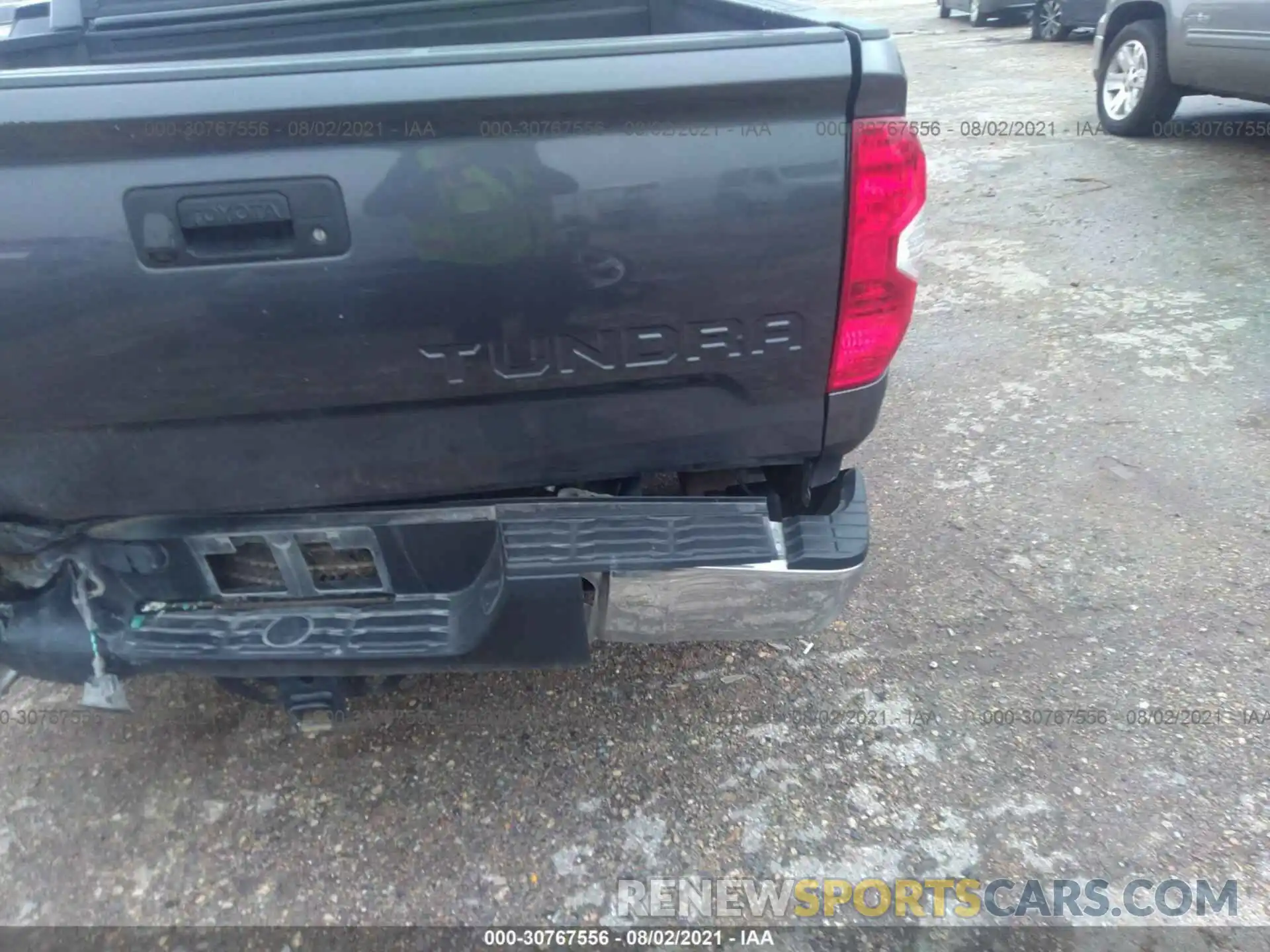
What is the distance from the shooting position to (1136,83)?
23.4ft

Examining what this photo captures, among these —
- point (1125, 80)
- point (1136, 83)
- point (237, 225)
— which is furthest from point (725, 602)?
point (1125, 80)

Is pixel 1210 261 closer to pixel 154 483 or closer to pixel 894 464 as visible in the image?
pixel 894 464

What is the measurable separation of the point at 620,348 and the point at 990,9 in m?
16.2

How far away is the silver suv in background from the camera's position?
5.80 meters

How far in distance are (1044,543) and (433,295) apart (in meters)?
2.33

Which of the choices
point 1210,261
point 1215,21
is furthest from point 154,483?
point 1215,21

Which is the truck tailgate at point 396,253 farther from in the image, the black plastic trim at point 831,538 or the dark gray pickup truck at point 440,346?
the black plastic trim at point 831,538

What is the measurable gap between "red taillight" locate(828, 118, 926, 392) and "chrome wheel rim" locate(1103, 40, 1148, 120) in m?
6.56

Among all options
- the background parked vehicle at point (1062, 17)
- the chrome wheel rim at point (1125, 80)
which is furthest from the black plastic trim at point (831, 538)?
the background parked vehicle at point (1062, 17)

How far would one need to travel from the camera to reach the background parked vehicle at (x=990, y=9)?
48.1 ft

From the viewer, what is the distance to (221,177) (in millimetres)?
1501

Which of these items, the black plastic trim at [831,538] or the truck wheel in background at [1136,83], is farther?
the truck wheel in background at [1136,83]

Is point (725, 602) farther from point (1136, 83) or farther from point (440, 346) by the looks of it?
point (1136, 83)

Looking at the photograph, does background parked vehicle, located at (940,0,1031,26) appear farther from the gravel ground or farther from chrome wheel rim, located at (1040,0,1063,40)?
the gravel ground
